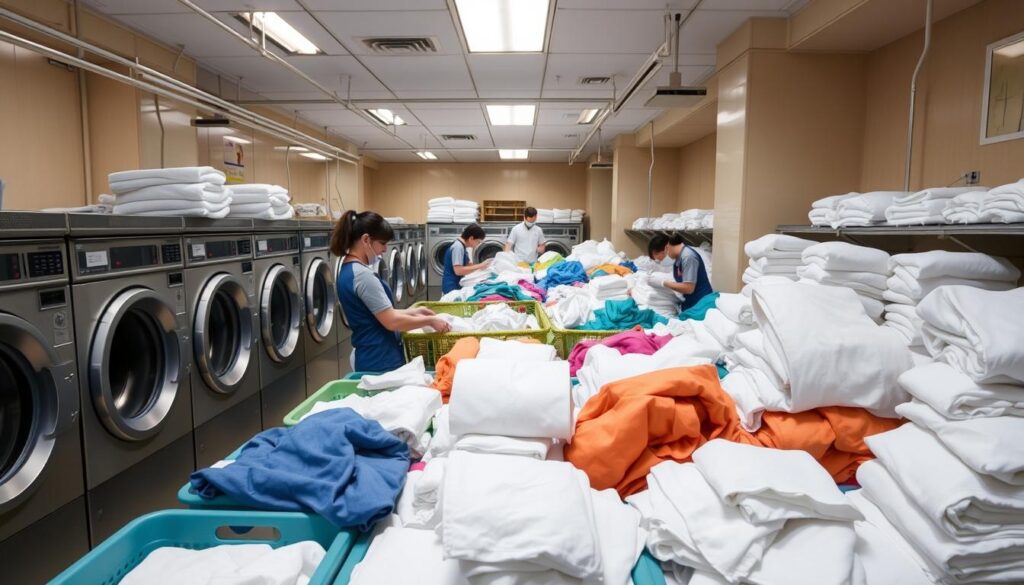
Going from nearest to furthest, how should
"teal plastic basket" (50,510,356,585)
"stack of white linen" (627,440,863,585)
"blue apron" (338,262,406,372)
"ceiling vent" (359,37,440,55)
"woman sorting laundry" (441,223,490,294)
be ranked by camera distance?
"stack of white linen" (627,440,863,585) < "teal plastic basket" (50,510,356,585) < "blue apron" (338,262,406,372) < "ceiling vent" (359,37,440,55) < "woman sorting laundry" (441,223,490,294)

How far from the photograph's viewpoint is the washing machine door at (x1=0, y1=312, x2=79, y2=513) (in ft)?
5.61

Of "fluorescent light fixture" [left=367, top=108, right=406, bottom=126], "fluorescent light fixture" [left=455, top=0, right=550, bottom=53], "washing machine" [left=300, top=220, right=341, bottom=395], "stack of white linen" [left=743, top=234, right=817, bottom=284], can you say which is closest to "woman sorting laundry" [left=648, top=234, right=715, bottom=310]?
"stack of white linen" [left=743, top=234, right=817, bottom=284]

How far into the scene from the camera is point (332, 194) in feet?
29.0

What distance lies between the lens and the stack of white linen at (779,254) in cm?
249

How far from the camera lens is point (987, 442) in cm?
104

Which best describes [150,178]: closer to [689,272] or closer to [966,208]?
[689,272]

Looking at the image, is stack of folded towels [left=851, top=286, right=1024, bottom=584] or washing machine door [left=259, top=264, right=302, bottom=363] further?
washing machine door [left=259, top=264, right=302, bottom=363]

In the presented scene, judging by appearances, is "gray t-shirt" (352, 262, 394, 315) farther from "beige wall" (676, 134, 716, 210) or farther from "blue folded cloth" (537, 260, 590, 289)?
"beige wall" (676, 134, 716, 210)

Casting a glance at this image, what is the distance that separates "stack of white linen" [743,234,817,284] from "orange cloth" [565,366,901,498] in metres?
1.18

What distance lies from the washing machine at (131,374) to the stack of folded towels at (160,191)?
21cm

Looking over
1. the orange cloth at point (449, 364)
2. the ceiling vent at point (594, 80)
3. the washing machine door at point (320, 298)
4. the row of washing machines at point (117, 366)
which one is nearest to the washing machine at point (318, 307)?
the washing machine door at point (320, 298)

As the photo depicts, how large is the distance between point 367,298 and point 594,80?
154 inches

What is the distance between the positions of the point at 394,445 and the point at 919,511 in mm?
1169

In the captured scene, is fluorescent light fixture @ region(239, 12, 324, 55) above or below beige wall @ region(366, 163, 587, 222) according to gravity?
above
